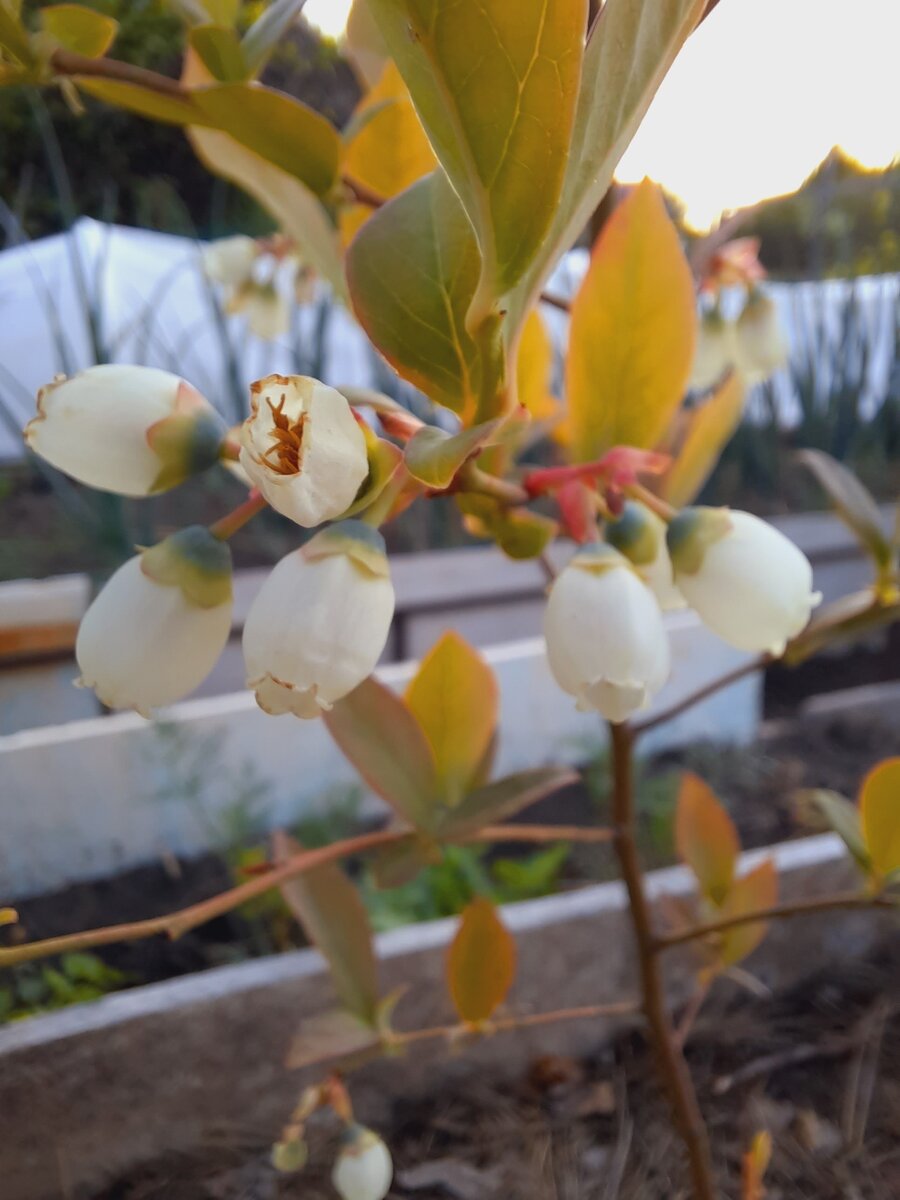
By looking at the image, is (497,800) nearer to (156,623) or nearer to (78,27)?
(156,623)

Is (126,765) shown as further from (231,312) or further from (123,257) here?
(123,257)

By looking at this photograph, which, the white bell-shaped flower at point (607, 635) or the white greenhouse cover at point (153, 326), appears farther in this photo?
the white greenhouse cover at point (153, 326)

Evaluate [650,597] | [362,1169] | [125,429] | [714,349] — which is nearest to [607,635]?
[650,597]

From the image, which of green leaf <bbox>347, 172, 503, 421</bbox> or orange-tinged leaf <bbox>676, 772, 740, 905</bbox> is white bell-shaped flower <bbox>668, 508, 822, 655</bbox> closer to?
green leaf <bbox>347, 172, 503, 421</bbox>

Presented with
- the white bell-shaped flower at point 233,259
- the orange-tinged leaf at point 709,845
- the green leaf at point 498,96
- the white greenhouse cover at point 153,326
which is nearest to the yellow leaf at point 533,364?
the green leaf at point 498,96

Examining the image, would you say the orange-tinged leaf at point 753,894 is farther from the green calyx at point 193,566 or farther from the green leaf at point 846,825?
the green calyx at point 193,566

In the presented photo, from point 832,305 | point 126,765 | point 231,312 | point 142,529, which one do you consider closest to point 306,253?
point 231,312
